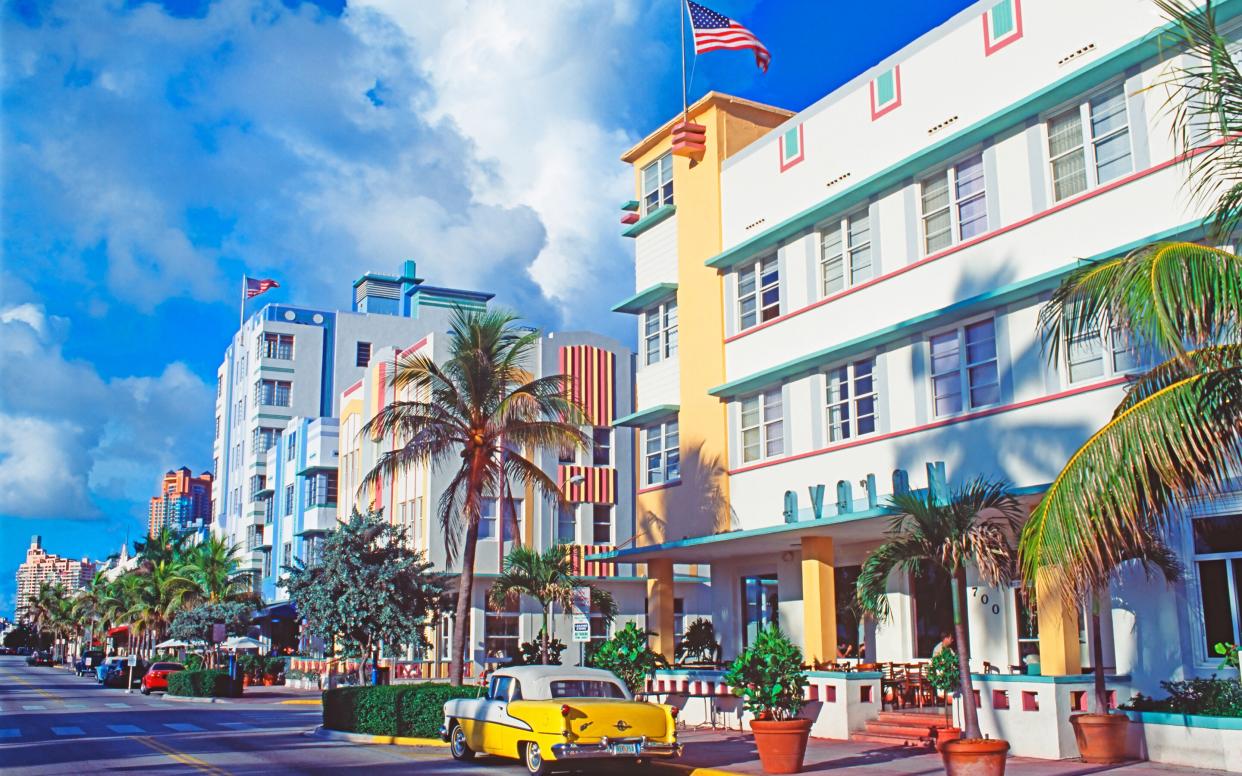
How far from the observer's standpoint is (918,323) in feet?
70.9

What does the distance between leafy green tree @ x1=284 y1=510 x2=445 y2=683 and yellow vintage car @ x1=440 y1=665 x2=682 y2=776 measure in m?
18.8

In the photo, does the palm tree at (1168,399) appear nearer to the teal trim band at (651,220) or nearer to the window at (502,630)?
the teal trim band at (651,220)

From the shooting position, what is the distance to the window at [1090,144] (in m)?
18.6

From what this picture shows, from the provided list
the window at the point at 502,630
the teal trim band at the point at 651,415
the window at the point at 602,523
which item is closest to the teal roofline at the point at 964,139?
the teal trim band at the point at 651,415

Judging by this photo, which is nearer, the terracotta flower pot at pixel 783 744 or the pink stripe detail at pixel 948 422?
the terracotta flower pot at pixel 783 744

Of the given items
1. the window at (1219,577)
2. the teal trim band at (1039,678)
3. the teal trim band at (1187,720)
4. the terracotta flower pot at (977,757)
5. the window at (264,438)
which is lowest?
the terracotta flower pot at (977,757)

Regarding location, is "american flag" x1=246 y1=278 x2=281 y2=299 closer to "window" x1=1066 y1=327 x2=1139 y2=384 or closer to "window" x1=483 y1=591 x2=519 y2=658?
"window" x1=483 y1=591 x2=519 y2=658

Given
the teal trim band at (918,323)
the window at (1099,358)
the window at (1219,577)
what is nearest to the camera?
the window at (1219,577)

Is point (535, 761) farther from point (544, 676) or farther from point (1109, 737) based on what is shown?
point (1109, 737)

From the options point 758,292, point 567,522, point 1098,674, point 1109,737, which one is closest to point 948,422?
point 1098,674

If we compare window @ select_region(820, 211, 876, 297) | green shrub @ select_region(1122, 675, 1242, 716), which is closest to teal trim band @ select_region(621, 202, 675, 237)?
window @ select_region(820, 211, 876, 297)

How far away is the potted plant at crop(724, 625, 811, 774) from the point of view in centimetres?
1617

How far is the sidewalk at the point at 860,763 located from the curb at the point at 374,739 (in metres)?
4.88

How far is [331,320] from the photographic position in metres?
76.0
